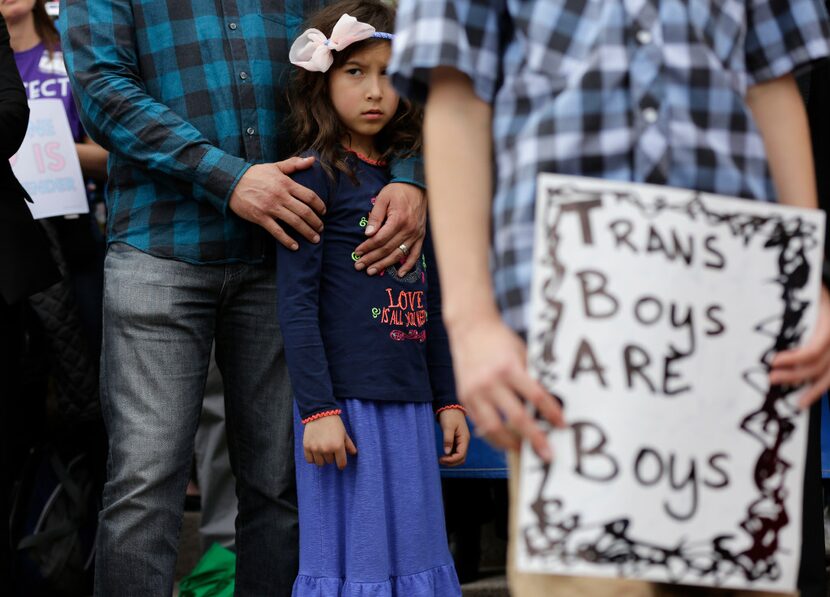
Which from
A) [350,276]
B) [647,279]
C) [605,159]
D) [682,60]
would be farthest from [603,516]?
[350,276]

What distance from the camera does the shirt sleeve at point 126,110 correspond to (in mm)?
3105

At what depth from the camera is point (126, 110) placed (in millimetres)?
3135

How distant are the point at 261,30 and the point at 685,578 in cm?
219

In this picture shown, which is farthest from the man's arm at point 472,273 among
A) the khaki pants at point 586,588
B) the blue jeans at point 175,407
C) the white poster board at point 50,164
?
the white poster board at point 50,164

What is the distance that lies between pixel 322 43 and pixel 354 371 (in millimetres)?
839

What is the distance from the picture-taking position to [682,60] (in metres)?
1.66

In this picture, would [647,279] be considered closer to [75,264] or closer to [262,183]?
[262,183]

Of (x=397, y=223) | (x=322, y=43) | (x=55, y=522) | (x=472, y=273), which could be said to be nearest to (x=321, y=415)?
(x=397, y=223)

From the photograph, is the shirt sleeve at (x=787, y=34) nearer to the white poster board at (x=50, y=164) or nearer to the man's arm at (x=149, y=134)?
the man's arm at (x=149, y=134)

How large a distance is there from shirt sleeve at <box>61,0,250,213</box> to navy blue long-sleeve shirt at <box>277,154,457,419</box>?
22 cm

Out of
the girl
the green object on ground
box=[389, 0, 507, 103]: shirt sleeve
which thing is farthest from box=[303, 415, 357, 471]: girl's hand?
box=[389, 0, 507, 103]: shirt sleeve

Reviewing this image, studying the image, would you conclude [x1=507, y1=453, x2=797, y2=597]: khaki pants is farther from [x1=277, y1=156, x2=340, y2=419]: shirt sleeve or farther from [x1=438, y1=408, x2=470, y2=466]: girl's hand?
[x1=438, y1=408, x2=470, y2=466]: girl's hand

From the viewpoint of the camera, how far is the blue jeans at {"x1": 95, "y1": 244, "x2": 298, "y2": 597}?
10.3ft

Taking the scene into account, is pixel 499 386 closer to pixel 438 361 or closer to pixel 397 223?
pixel 397 223
